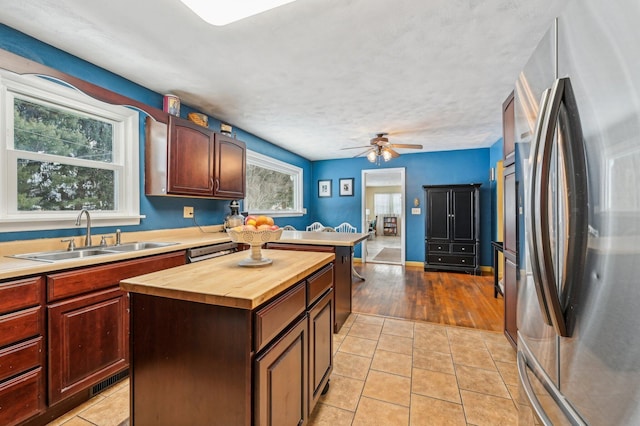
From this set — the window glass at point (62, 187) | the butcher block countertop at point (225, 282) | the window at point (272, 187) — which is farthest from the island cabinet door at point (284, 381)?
the window at point (272, 187)

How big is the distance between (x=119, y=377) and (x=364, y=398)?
168 centimetres

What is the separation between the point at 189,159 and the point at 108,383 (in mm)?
1928

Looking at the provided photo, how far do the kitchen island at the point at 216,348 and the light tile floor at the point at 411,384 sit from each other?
0.59 m

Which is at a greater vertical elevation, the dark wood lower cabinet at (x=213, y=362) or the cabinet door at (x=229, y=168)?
the cabinet door at (x=229, y=168)

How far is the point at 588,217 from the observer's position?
615 mm

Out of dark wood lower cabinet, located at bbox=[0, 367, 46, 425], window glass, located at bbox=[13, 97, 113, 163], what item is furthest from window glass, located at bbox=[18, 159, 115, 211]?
dark wood lower cabinet, located at bbox=[0, 367, 46, 425]

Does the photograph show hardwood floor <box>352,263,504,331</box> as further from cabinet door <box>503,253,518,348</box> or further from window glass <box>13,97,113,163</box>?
window glass <box>13,97,113,163</box>

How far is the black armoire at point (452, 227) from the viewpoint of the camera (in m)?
4.80

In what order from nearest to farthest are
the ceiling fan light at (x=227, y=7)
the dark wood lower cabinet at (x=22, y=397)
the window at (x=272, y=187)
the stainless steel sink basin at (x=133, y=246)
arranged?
the ceiling fan light at (x=227, y=7) → the dark wood lower cabinet at (x=22, y=397) → the stainless steel sink basin at (x=133, y=246) → the window at (x=272, y=187)

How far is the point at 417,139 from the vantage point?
4520 mm

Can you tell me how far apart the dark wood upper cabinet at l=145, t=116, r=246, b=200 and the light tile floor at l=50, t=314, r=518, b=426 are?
1.67 m

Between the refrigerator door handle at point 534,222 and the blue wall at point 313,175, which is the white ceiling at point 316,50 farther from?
the refrigerator door handle at point 534,222

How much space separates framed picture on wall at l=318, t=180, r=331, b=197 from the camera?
6.32 meters

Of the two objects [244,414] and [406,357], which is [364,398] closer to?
[406,357]
